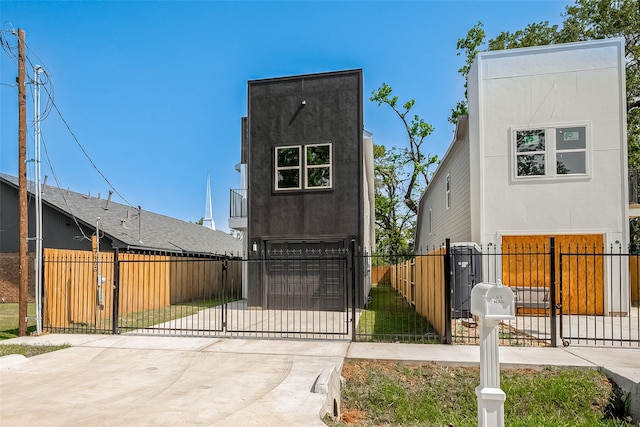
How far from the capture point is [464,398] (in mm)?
5629

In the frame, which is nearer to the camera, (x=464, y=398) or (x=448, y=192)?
(x=464, y=398)

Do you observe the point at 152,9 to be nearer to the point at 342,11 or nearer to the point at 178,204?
the point at 342,11

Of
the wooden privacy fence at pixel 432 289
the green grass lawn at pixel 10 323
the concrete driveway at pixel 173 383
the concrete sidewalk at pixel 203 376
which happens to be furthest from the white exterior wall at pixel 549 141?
the green grass lawn at pixel 10 323

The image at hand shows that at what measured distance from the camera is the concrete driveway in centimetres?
457

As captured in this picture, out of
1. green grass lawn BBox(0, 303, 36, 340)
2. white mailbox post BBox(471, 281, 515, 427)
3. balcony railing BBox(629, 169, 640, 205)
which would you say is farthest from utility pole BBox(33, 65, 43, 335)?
balcony railing BBox(629, 169, 640, 205)

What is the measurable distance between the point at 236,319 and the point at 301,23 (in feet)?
29.4

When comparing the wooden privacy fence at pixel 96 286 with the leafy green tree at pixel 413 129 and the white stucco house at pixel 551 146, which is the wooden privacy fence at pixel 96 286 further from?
the leafy green tree at pixel 413 129

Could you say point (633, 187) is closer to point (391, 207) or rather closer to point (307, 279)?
point (307, 279)

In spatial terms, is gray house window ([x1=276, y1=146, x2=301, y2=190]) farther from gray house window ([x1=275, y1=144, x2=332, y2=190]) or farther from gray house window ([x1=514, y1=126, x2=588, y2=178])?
gray house window ([x1=514, y1=126, x2=588, y2=178])

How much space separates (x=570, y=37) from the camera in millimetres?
20125

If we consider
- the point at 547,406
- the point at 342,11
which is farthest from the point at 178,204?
the point at 547,406

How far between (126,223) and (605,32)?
25319 mm

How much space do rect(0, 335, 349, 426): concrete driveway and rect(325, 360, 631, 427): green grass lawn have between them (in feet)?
1.84

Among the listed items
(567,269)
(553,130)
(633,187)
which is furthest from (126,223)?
(633,187)
